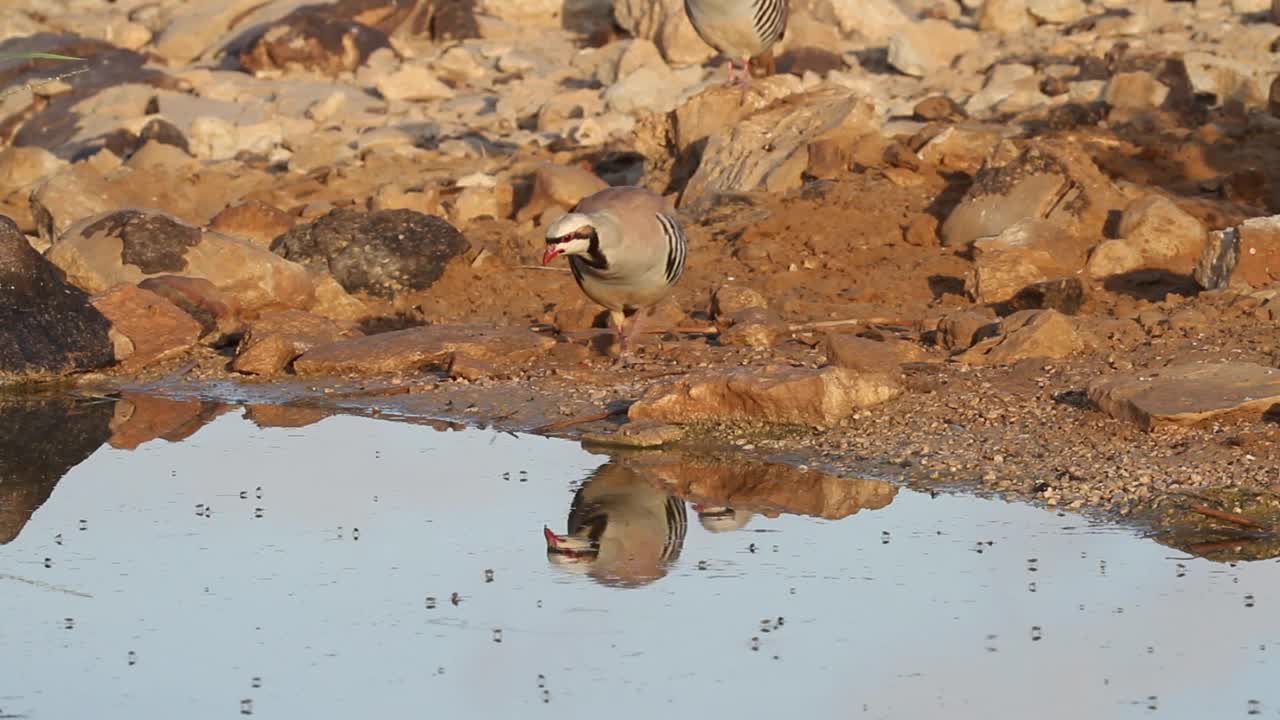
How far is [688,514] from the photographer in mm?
7102

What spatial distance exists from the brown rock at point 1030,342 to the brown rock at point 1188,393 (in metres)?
0.84

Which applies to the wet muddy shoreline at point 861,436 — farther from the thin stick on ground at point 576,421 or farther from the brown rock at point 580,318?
the brown rock at point 580,318

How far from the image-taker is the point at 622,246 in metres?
8.58

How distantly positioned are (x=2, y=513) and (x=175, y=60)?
1307 centimetres

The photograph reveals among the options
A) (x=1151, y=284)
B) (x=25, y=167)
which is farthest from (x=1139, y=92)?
(x=25, y=167)

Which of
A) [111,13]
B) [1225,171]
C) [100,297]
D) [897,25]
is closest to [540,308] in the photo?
[100,297]

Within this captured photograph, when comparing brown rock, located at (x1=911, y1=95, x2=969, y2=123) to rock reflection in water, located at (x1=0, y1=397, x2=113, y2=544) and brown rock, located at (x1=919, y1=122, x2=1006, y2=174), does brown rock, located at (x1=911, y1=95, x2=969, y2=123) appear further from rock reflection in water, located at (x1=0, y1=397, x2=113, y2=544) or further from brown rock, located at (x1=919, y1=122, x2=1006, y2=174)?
rock reflection in water, located at (x1=0, y1=397, x2=113, y2=544)

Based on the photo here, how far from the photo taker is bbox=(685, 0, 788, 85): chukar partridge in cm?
1298

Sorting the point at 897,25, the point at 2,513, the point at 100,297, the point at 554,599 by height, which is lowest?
the point at 897,25

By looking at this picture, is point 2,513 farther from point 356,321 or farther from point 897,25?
point 897,25

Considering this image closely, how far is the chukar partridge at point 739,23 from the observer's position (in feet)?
42.6

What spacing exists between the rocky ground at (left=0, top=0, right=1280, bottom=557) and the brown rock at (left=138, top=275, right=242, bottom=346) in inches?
0.9

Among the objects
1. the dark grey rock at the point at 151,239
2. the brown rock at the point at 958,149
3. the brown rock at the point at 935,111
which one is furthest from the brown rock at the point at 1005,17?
the dark grey rock at the point at 151,239

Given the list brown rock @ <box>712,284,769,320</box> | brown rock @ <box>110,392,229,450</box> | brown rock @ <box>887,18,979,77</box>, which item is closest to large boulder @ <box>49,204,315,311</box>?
brown rock @ <box>110,392,229,450</box>
